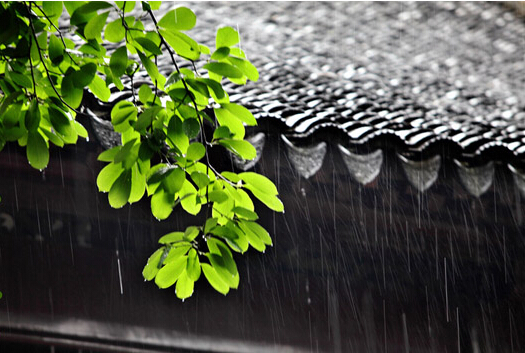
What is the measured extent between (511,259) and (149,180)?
2.92 metres

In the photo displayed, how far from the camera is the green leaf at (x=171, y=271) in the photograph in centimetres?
118

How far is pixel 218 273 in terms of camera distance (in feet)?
3.85

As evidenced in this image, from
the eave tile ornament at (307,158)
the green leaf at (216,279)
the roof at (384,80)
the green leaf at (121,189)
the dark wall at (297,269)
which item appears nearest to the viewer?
the green leaf at (121,189)

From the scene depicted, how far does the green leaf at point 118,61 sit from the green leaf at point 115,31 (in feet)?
0.09

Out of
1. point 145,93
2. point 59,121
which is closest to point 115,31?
point 145,93

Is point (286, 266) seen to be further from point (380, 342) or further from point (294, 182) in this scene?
point (380, 342)

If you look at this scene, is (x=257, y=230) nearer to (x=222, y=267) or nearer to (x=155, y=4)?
(x=222, y=267)

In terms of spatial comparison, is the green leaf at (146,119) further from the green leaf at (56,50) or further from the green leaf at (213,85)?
the green leaf at (56,50)

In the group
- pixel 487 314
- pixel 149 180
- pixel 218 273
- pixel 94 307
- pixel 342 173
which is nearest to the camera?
pixel 149 180

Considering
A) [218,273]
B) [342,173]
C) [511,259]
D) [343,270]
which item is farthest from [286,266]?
[218,273]

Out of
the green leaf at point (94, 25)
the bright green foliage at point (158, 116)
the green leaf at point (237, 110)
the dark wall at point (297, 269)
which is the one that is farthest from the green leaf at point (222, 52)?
the dark wall at point (297, 269)

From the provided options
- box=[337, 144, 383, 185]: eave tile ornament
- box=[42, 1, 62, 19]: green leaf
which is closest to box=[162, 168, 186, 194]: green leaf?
box=[42, 1, 62, 19]: green leaf

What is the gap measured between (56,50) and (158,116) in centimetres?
30

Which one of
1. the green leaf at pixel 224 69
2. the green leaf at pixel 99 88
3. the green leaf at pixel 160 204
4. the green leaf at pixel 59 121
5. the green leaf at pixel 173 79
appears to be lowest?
the green leaf at pixel 160 204
